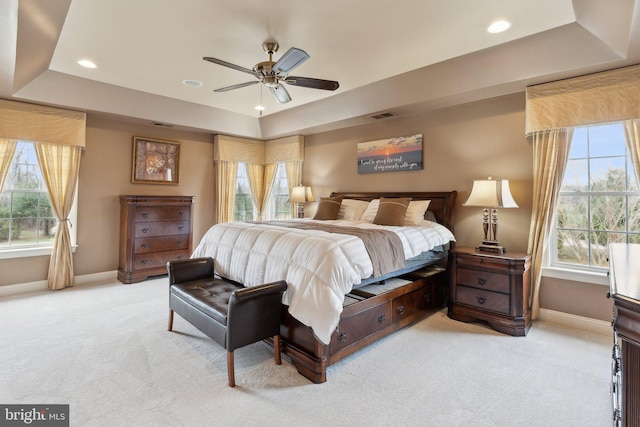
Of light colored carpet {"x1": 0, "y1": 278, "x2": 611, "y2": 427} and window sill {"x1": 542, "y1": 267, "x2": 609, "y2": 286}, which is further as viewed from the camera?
window sill {"x1": 542, "y1": 267, "x2": 609, "y2": 286}

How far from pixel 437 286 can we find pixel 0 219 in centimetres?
563

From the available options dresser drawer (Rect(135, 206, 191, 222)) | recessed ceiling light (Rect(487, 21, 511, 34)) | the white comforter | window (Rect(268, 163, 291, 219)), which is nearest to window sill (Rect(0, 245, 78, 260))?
dresser drawer (Rect(135, 206, 191, 222))

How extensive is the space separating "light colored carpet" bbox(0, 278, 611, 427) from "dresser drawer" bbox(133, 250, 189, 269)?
1501 mm

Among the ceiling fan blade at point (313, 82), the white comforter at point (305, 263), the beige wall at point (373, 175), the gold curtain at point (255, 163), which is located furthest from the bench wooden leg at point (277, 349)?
the gold curtain at point (255, 163)

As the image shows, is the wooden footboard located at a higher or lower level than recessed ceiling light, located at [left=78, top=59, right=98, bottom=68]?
lower

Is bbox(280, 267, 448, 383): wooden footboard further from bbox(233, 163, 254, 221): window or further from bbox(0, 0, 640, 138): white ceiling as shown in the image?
bbox(233, 163, 254, 221): window

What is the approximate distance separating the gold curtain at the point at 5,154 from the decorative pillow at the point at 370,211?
464cm

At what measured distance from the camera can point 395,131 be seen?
15.3ft

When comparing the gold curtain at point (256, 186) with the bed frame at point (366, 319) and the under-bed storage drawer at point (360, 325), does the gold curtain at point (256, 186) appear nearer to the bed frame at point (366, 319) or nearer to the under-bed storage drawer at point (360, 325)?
the bed frame at point (366, 319)

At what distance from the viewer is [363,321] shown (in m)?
2.57

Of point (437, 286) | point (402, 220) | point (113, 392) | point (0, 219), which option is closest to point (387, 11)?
point (402, 220)

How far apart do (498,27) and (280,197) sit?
184 inches

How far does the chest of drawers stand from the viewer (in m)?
4.61

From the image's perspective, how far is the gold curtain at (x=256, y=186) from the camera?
6.50m
